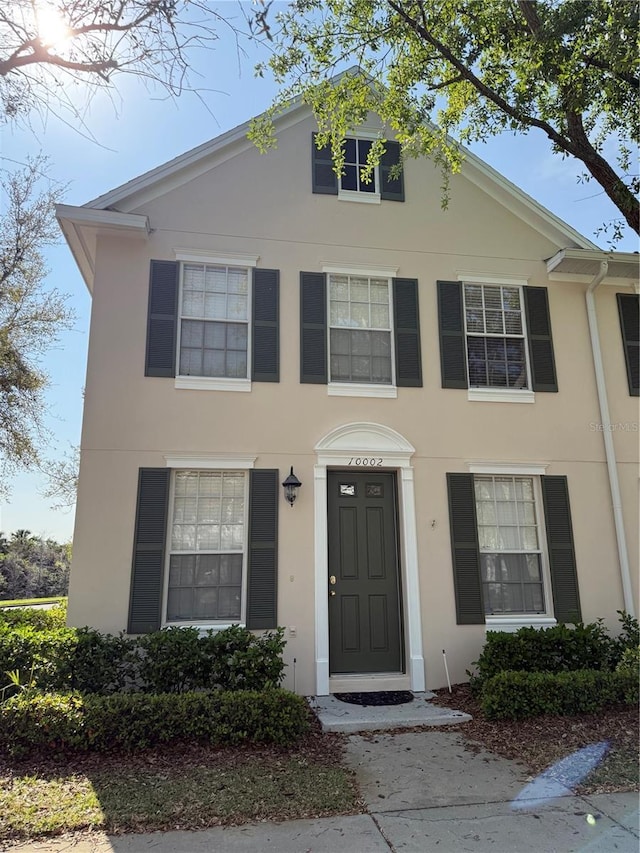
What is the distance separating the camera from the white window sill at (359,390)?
7473 millimetres

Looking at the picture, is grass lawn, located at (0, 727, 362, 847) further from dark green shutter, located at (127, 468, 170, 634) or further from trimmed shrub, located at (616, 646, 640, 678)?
trimmed shrub, located at (616, 646, 640, 678)

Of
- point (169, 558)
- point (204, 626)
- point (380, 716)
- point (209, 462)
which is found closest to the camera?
point (380, 716)

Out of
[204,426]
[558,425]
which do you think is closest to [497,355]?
[558,425]

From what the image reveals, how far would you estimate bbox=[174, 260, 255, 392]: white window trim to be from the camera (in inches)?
283

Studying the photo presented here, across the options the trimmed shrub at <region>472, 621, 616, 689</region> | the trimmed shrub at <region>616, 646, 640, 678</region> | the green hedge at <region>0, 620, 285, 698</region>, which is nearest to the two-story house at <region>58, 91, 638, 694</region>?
the trimmed shrub at <region>472, 621, 616, 689</region>

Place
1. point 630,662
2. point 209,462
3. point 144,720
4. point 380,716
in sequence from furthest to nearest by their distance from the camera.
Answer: point 209,462 → point 630,662 → point 380,716 → point 144,720

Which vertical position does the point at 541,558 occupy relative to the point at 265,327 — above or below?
below

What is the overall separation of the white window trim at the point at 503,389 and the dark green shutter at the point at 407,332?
0.74m

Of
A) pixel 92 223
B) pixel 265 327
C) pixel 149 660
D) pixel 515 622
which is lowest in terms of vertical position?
pixel 149 660

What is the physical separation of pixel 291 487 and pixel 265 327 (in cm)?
218

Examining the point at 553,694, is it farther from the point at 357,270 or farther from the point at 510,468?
the point at 357,270

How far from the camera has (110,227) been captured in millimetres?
7203

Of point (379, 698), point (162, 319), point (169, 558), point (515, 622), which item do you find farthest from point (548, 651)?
point (162, 319)

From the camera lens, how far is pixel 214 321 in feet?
24.6
